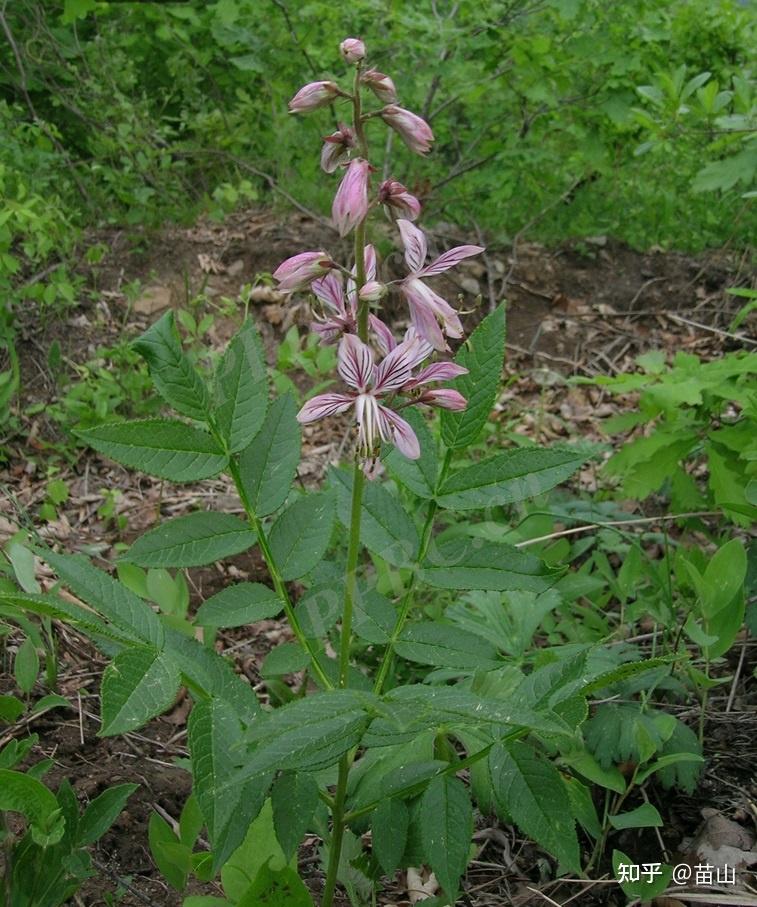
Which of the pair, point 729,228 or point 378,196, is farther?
point 729,228

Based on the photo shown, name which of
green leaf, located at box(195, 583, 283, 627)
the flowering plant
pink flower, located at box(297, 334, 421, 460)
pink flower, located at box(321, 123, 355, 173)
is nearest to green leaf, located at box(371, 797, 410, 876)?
the flowering plant

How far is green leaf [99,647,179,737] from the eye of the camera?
109 cm

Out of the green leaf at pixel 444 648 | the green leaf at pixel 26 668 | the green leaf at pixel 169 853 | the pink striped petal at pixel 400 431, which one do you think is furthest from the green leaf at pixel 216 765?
the green leaf at pixel 26 668

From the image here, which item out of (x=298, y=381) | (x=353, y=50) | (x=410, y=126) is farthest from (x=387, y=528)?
(x=298, y=381)

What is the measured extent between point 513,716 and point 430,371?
569mm

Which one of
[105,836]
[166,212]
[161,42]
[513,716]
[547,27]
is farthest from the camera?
[161,42]

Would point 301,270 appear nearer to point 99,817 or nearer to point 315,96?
point 315,96

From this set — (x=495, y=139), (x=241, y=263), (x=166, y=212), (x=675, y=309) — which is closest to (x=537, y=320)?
(x=675, y=309)

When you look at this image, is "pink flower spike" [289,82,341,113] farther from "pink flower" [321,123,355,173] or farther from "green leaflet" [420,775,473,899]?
"green leaflet" [420,775,473,899]

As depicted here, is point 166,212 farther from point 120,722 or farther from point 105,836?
point 120,722

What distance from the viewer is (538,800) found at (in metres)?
1.35

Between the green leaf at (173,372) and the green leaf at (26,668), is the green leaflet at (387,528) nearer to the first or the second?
the green leaf at (173,372)

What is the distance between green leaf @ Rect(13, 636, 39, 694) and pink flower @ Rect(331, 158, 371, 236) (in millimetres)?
1108

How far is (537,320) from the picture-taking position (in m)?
4.73
